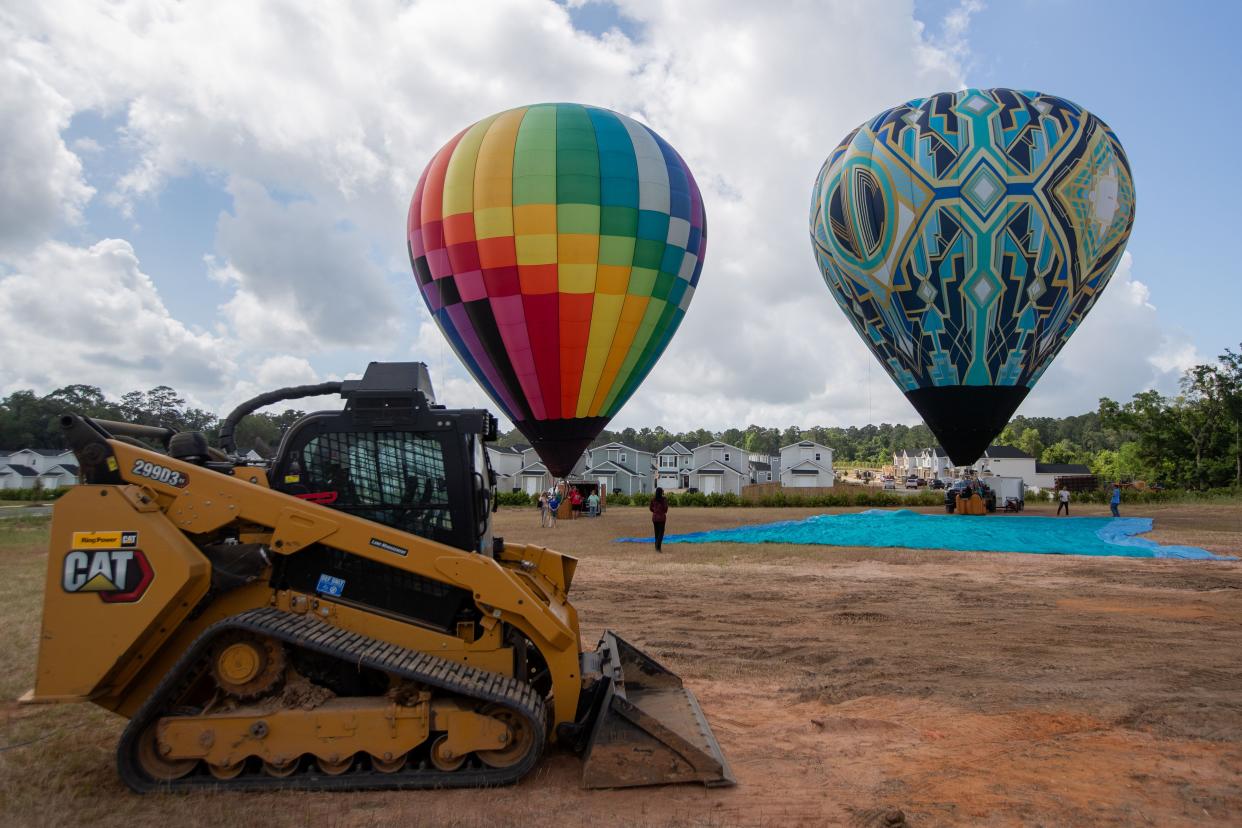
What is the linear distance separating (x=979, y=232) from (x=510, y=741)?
22844 millimetres

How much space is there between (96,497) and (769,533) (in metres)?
20.4

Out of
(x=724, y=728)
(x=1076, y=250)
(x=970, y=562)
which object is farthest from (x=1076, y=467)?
(x=724, y=728)

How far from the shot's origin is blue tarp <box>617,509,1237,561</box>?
782 inches

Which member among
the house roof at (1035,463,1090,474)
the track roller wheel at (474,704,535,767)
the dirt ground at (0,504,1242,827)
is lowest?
the dirt ground at (0,504,1242,827)

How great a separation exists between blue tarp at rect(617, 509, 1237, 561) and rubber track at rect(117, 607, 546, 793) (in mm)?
17939

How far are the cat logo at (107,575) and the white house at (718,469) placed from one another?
61.5 meters

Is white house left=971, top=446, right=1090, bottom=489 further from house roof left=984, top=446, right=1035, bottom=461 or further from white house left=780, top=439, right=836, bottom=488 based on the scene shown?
white house left=780, top=439, right=836, bottom=488

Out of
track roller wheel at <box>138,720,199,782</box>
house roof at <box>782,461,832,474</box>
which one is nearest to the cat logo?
track roller wheel at <box>138,720,199,782</box>

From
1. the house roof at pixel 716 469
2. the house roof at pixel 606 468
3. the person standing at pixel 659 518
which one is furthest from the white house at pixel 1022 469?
the person standing at pixel 659 518

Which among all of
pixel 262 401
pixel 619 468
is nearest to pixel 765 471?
pixel 619 468

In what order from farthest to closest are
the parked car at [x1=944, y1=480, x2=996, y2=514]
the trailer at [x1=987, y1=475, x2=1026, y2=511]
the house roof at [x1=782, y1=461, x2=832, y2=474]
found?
the house roof at [x1=782, y1=461, x2=832, y2=474] < the trailer at [x1=987, y1=475, x2=1026, y2=511] < the parked car at [x1=944, y1=480, x2=996, y2=514]

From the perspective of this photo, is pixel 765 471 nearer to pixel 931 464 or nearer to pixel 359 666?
pixel 931 464

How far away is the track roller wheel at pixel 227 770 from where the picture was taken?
189 inches

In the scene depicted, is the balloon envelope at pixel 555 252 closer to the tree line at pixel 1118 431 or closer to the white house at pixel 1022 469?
the tree line at pixel 1118 431
